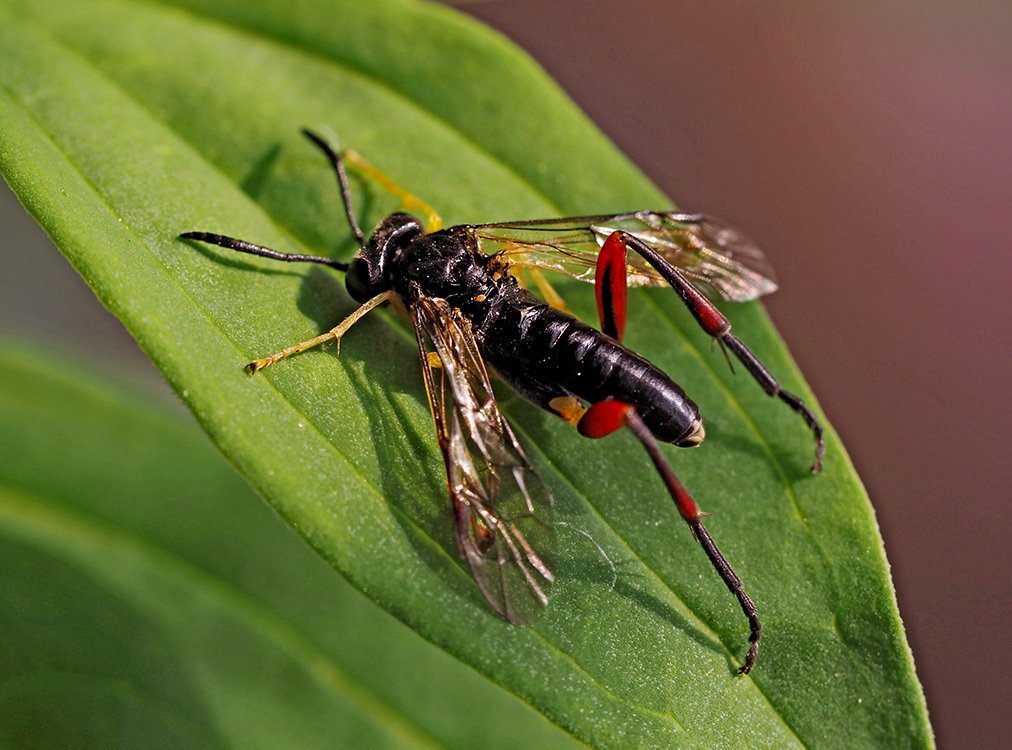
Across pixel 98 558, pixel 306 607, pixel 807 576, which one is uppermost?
pixel 807 576

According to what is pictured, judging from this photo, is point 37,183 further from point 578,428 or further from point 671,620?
point 671,620

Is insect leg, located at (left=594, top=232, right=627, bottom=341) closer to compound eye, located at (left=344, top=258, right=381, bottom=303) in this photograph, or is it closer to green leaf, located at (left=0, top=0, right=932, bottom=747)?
green leaf, located at (left=0, top=0, right=932, bottom=747)

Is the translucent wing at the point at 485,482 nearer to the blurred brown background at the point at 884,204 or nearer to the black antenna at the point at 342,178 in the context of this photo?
the black antenna at the point at 342,178

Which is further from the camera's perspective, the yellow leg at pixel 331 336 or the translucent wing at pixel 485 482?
the yellow leg at pixel 331 336

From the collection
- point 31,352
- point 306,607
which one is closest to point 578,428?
point 306,607

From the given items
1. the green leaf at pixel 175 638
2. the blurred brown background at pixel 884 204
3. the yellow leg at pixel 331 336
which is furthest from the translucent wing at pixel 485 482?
the blurred brown background at pixel 884 204

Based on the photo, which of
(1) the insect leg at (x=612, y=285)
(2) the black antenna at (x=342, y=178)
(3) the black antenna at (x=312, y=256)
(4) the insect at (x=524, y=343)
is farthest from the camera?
(2) the black antenna at (x=342, y=178)

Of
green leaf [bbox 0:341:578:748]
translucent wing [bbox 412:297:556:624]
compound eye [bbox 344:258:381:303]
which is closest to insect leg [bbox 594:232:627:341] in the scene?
translucent wing [bbox 412:297:556:624]
